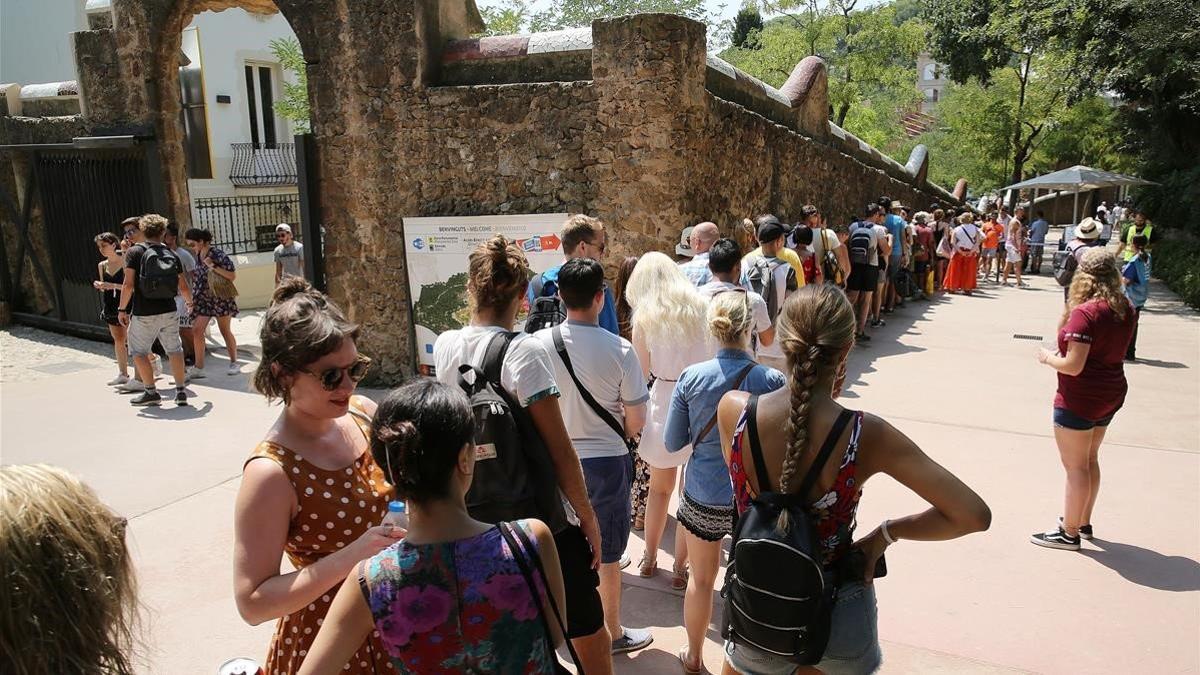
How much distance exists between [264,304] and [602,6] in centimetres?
3234

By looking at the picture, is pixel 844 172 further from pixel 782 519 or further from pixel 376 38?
pixel 782 519

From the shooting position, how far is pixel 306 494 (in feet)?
7.11

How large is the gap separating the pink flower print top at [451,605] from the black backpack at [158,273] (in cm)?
727

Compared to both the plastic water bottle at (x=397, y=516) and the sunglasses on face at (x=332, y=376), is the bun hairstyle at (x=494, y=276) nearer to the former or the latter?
the sunglasses on face at (x=332, y=376)

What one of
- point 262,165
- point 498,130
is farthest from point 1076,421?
point 262,165

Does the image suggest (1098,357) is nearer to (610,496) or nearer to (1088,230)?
(610,496)

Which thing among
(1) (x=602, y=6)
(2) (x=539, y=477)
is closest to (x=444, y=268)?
(2) (x=539, y=477)

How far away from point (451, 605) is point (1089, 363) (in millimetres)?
4238

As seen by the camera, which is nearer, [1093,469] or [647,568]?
[647,568]

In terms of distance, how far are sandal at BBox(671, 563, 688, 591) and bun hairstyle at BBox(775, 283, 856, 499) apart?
7.46 ft

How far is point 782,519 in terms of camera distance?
2.24 metres

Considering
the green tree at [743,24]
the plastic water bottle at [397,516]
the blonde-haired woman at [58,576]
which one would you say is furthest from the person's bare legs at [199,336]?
the green tree at [743,24]

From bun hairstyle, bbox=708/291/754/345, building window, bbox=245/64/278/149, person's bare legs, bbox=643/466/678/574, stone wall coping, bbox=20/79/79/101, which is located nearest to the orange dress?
bun hairstyle, bbox=708/291/754/345

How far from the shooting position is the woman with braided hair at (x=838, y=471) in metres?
2.27
